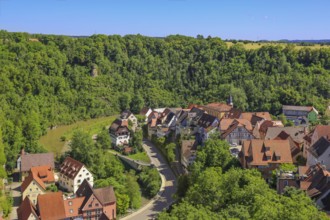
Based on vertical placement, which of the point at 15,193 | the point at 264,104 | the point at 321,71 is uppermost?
the point at 321,71

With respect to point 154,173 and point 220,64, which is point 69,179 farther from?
point 220,64

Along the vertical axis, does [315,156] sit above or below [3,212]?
above

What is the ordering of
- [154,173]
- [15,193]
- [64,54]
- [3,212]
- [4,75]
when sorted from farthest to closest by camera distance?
[64,54], [4,75], [154,173], [15,193], [3,212]

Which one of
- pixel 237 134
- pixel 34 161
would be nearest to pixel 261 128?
pixel 237 134

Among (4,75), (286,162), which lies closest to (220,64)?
(4,75)

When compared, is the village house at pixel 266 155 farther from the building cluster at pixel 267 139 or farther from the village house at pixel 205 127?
the village house at pixel 205 127

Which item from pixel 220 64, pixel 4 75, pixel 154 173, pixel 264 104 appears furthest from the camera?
pixel 220 64
